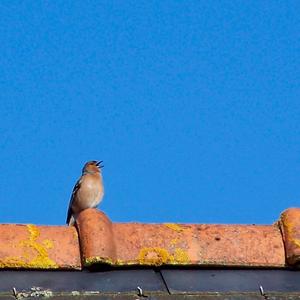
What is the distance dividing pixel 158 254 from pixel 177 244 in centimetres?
16

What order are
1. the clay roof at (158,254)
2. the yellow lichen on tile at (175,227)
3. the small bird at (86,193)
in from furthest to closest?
1. the small bird at (86,193)
2. the yellow lichen on tile at (175,227)
3. the clay roof at (158,254)

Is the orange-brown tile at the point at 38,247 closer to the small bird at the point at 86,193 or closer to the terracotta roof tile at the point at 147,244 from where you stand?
the terracotta roof tile at the point at 147,244

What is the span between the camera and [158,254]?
15.6ft

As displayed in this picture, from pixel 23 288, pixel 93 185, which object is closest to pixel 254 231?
pixel 23 288

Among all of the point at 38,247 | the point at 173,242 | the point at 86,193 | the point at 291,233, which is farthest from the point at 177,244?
the point at 86,193

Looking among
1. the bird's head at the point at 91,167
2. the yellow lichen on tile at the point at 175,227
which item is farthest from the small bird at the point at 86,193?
the yellow lichen on tile at the point at 175,227

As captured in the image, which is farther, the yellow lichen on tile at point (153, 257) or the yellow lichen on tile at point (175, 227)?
the yellow lichen on tile at point (175, 227)

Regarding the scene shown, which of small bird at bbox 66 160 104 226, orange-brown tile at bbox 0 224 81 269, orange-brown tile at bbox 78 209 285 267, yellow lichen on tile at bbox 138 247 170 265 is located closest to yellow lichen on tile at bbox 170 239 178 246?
orange-brown tile at bbox 78 209 285 267

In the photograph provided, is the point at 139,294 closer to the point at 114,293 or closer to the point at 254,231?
the point at 114,293

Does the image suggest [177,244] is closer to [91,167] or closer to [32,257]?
[32,257]

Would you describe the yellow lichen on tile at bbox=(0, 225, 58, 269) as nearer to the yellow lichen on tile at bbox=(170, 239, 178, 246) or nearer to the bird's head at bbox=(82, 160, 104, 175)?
the yellow lichen on tile at bbox=(170, 239, 178, 246)

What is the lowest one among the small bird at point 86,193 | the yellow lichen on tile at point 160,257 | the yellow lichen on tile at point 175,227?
the yellow lichen on tile at point 160,257

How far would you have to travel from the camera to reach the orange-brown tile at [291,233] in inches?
189

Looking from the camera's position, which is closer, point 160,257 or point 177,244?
point 160,257
